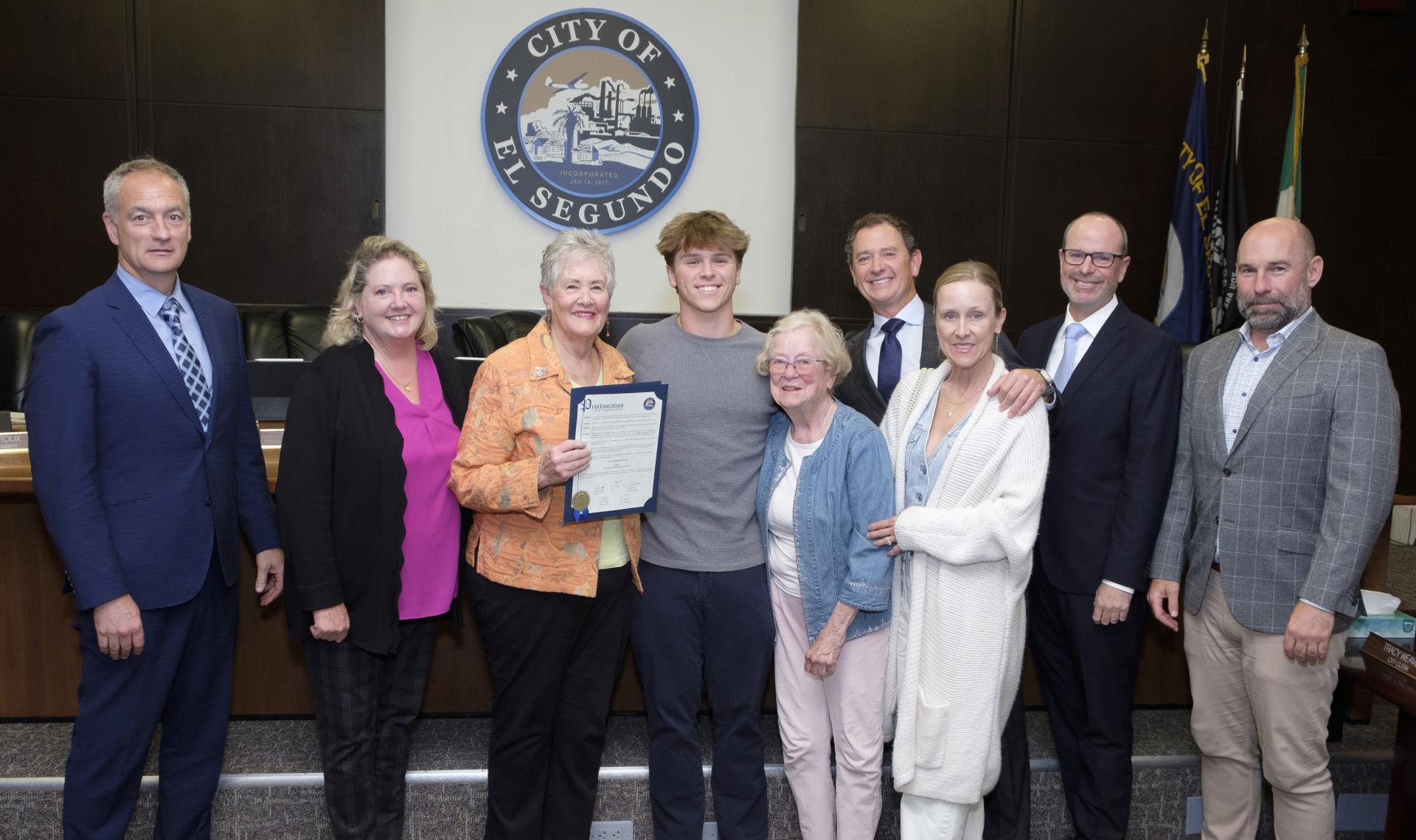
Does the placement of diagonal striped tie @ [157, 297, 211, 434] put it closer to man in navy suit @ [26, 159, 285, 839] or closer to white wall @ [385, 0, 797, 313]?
man in navy suit @ [26, 159, 285, 839]

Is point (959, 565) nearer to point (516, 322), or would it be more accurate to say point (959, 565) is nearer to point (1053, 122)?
point (516, 322)

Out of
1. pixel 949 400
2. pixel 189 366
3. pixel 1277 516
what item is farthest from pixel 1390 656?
pixel 189 366

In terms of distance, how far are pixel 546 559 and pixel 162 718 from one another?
94 cm

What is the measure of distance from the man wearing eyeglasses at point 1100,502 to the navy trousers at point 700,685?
0.75 m

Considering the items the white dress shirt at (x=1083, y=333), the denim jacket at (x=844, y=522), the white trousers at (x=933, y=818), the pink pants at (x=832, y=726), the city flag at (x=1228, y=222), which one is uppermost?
the city flag at (x=1228, y=222)

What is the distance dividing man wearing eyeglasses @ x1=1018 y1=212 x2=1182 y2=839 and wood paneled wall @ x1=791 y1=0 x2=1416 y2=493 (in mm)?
2846

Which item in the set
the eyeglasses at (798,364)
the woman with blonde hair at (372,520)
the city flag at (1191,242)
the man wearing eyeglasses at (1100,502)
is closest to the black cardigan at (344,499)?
the woman with blonde hair at (372,520)

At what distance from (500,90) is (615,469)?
11.7 ft

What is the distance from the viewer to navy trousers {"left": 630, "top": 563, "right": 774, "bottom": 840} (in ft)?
7.07

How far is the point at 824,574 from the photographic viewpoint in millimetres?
2111

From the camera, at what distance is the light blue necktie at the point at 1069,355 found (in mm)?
2352

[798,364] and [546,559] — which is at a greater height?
[798,364]

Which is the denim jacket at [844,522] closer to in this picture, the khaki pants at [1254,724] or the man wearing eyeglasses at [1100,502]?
the man wearing eyeglasses at [1100,502]

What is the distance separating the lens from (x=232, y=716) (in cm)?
268
